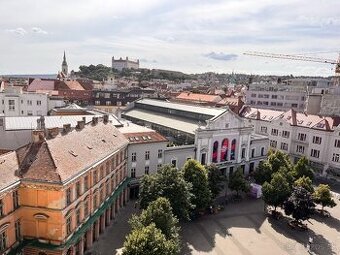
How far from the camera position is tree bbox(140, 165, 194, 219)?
49562 millimetres

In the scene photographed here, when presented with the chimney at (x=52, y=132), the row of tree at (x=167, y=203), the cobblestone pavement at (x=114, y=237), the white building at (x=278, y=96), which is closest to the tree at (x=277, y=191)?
the row of tree at (x=167, y=203)

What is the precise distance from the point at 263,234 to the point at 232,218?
668 centimetres

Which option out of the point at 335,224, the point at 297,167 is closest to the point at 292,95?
the point at 297,167

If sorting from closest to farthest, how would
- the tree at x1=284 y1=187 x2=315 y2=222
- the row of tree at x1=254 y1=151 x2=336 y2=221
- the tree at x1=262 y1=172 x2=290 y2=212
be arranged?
the tree at x1=284 y1=187 x2=315 y2=222 → the row of tree at x1=254 y1=151 x2=336 y2=221 → the tree at x1=262 y1=172 x2=290 y2=212

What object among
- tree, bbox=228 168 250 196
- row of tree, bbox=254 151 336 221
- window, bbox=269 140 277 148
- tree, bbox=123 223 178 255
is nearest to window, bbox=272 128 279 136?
window, bbox=269 140 277 148

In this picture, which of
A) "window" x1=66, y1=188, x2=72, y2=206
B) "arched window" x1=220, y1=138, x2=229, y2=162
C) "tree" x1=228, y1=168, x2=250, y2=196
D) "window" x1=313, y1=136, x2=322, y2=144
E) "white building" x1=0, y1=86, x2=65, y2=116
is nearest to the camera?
"window" x1=66, y1=188, x2=72, y2=206

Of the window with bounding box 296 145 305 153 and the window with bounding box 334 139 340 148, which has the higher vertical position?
the window with bounding box 334 139 340 148

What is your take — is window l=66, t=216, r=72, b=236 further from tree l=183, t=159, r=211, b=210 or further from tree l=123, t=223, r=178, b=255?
tree l=183, t=159, r=211, b=210

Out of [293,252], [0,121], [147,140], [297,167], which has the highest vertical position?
Result: [0,121]

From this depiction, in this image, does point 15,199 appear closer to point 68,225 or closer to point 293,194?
point 68,225

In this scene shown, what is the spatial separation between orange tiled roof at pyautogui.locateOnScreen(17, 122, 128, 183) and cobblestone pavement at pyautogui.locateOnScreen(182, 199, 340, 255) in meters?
19.5

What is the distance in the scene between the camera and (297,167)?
71.5 m

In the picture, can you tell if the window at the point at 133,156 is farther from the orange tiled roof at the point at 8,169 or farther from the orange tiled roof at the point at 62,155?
the orange tiled roof at the point at 8,169

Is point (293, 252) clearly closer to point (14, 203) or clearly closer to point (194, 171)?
point (194, 171)
